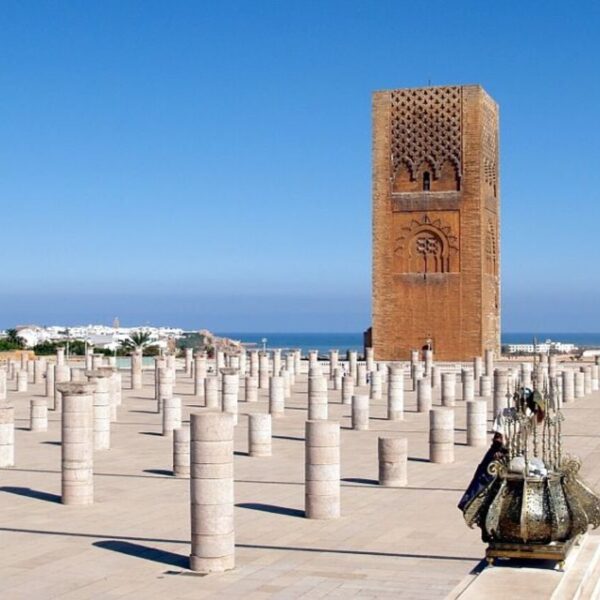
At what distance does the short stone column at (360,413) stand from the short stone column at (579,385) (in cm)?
915

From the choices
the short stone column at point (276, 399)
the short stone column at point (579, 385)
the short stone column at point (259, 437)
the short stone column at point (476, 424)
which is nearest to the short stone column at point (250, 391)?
the short stone column at point (276, 399)

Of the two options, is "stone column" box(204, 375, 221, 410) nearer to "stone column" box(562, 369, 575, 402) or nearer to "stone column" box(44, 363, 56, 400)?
"stone column" box(44, 363, 56, 400)

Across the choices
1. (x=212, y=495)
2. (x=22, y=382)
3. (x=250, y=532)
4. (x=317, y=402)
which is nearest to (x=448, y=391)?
(x=317, y=402)

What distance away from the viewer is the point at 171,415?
17062 millimetres

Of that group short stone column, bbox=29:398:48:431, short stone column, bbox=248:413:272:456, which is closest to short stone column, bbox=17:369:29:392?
short stone column, bbox=29:398:48:431

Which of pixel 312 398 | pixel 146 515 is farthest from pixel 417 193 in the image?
pixel 146 515

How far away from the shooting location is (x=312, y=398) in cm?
1909

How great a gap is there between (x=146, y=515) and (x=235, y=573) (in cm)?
242

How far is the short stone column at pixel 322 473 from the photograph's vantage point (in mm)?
9898

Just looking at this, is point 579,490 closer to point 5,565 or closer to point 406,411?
point 5,565

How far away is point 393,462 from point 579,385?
50.5 ft

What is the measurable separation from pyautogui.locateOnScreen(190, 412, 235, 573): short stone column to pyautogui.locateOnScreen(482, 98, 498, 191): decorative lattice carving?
3205 cm

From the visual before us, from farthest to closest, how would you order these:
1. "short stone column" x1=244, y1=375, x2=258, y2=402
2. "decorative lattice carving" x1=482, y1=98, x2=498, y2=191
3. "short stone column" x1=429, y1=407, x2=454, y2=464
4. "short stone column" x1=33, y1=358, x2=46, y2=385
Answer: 1. "decorative lattice carving" x1=482, y1=98, x2=498, y2=191
2. "short stone column" x1=33, y1=358, x2=46, y2=385
3. "short stone column" x1=244, y1=375, x2=258, y2=402
4. "short stone column" x1=429, y1=407, x2=454, y2=464

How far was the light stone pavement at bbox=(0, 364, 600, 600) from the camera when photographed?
24.2ft
